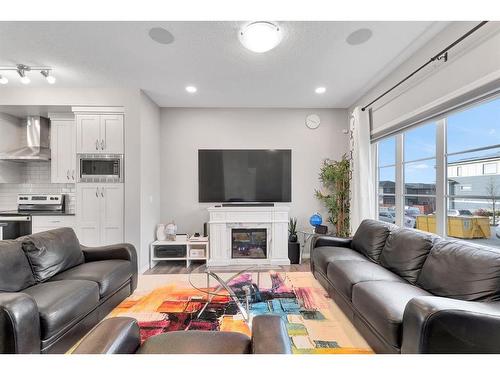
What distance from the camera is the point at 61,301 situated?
63.2 inches

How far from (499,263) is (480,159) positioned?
3.32 feet

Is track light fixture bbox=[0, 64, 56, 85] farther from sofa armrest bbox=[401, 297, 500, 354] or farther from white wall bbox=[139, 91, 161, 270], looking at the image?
sofa armrest bbox=[401, 297, 500, 354]

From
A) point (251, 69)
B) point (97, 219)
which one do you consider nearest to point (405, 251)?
point (251, 69)

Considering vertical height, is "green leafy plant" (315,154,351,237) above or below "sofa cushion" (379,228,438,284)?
above

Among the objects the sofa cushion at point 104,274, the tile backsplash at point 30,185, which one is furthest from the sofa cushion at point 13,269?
the tile backsplash at point 30,185

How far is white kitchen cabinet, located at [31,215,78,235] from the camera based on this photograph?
344 cm

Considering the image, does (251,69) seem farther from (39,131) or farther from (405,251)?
(39,131)

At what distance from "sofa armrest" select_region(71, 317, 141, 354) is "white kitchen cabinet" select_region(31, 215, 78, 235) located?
3.00 meters

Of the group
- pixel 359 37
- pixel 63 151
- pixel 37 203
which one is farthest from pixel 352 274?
pixel 37 203

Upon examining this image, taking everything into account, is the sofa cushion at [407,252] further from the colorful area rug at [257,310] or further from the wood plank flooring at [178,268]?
the wood plank flooring at [178,268]

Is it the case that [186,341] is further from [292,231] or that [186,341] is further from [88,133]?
[88,133]

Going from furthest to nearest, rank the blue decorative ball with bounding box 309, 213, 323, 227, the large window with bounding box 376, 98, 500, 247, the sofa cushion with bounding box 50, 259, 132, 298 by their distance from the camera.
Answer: the blue decorative ball with bounding box 309, 213, 323, 227 → the sofa cushion with bounding box 50, 259, 132, 298 → the large window with bounding box 376, 98, 500, 247

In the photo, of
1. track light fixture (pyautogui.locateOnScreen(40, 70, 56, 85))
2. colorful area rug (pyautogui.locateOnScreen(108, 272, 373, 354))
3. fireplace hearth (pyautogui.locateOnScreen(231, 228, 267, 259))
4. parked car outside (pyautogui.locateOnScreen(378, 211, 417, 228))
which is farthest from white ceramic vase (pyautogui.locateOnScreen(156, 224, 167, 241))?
parked car outside (pyautogui.locateOnScreen(378, 211, 417, 228))

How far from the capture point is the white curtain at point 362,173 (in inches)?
133
